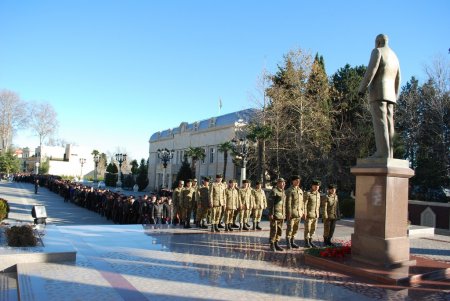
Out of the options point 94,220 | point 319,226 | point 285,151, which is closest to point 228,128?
point 285,151

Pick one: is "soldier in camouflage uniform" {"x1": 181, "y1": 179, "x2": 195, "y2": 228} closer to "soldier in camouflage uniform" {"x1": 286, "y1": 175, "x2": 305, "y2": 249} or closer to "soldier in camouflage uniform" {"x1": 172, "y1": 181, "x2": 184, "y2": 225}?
"soldier in camouflage uniform" {"x1": 172, "y1": 181, "x2": 184, "y2": 225}

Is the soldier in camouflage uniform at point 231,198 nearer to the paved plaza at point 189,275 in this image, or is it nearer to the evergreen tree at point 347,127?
the paved plaza at point 189,275

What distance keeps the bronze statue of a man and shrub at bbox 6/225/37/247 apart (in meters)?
7.66

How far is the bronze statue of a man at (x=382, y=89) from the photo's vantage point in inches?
341

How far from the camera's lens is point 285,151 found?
32.1 meters

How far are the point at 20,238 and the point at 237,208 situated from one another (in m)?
6.68

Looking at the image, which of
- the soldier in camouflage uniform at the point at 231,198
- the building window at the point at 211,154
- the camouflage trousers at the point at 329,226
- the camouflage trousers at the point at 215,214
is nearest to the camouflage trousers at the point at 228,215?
the soldier in camouflage uniform at the point at 231,198

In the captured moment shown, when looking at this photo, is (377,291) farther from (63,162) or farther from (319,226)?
(63,162)

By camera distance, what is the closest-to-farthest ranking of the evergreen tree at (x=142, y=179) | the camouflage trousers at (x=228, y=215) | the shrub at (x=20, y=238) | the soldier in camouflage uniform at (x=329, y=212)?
the shrub at (x=20, y=238) < the soldier in camouflage uniform at (x=329, y=212) < the camouflage trousers at (x=228, y=215) < the evergreen tree at (x=142, y=179)

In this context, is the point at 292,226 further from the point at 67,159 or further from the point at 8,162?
the point at 67,159

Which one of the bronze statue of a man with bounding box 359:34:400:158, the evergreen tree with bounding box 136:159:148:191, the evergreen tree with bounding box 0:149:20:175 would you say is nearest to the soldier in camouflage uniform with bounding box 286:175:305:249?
the bronze statue of a man with bounding box 359:34:400:158

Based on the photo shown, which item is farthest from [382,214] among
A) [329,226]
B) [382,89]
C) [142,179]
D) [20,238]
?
[142,179]

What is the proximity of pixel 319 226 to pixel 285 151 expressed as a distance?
16192mm

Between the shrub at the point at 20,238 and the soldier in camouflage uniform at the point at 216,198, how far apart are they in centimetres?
550
